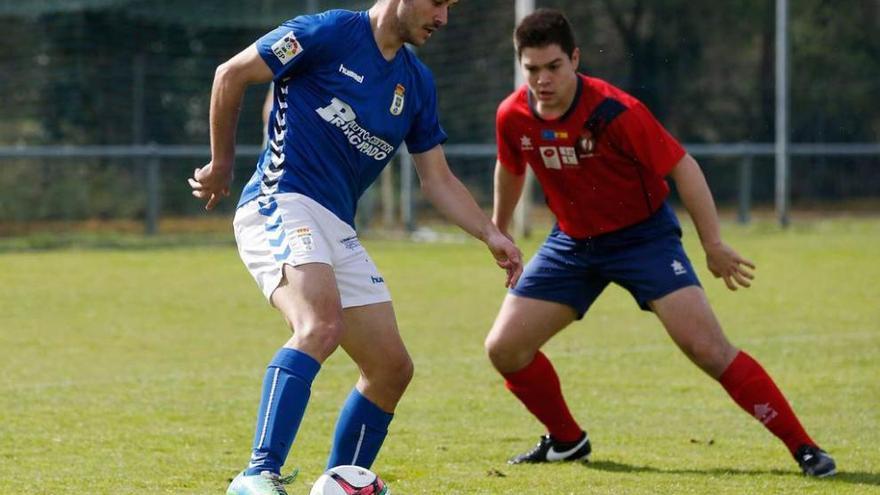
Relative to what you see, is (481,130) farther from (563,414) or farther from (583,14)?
(563,414)

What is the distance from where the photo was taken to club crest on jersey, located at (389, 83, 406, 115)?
561 cm

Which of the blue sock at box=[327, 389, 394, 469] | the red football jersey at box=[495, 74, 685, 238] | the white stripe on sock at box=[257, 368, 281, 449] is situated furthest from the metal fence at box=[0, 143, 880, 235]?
A: the white stripe on sock at box=[257, 368, 281, 449]

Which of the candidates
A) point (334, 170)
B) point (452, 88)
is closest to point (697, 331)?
point (334, 170)

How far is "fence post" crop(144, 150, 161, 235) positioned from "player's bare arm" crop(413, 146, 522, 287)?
573 inches

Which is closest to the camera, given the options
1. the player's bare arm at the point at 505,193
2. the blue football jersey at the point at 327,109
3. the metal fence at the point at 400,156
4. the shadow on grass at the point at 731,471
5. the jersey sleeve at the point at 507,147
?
the blue football jersey at the point at 327,109

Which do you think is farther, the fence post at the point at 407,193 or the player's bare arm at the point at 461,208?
the fence post at the point at 407,193

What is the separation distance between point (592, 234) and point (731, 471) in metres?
1.21

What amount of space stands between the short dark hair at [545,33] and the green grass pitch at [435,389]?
182cm

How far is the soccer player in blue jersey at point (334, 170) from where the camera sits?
5.30m

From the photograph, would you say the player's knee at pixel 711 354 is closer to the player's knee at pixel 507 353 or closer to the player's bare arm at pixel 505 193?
the player's knee at pixel 507 353

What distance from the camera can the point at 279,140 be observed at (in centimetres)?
552

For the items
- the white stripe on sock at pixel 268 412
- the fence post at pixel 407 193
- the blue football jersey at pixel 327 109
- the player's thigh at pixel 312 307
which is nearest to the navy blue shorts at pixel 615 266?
the blue football jersey at pixel 327 109

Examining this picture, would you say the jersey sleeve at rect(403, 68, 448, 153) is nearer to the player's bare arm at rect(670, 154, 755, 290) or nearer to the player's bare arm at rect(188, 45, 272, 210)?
the player's bare arm at rect(188, 45, 272, 210)

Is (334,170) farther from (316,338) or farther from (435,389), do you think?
(435,389)
